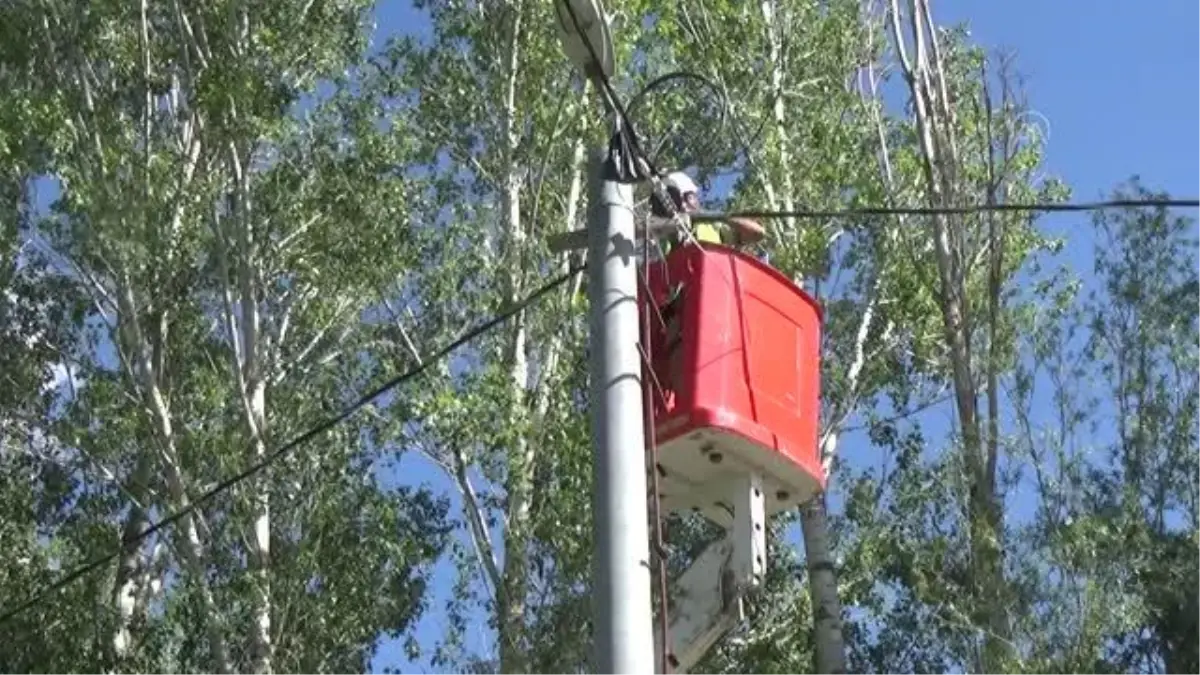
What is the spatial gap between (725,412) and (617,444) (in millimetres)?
326

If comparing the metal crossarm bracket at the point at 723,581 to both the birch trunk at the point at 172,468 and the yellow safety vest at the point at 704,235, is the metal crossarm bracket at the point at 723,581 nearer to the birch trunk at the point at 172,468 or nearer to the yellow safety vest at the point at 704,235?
the yellow safety vest at the point at 704,235

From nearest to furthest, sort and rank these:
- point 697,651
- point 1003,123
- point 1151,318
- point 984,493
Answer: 1. point 697,651
2. point 984,493
3. point 1003,123
4. point 1151,318

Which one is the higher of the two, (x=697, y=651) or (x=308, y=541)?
(x=308, y=541)

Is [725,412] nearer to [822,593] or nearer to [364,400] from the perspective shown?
[364,400]

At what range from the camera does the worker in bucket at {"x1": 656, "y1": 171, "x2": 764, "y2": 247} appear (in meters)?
4.93

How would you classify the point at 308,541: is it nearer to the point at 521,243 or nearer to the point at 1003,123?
the point at 521,243

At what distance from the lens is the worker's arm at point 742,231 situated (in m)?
5.09

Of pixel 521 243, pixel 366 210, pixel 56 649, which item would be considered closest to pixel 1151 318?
pixel 521 243

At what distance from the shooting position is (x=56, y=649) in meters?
14.7

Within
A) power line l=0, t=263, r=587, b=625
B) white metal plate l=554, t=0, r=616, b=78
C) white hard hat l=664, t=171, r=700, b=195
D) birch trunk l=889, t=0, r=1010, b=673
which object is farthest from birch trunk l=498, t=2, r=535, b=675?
white metal plate l=554, t=0, r=616, b=78

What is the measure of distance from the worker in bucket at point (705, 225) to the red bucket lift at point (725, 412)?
0.55ft

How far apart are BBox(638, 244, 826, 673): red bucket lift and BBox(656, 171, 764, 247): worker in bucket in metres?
0.17

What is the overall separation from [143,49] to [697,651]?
11740mm

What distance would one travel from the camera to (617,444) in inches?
166
